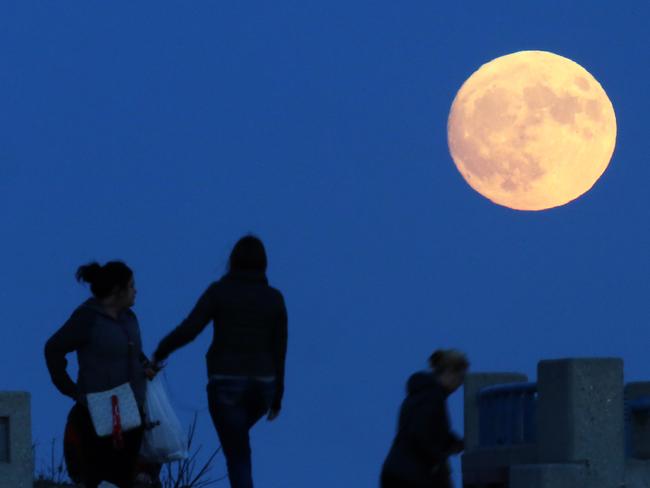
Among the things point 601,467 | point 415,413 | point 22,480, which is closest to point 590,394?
point 601,467

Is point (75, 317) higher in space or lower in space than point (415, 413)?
higher

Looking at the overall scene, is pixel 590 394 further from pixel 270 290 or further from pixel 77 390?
pixel 77 390

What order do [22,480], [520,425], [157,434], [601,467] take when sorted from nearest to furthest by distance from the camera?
[157,434] → [601,467] → [520,425] → [22,480]

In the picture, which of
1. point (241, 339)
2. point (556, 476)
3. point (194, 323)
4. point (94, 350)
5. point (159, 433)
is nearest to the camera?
point (94, 350)

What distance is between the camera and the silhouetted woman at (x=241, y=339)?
11711 mm

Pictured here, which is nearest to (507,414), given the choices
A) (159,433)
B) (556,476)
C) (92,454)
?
(556,476)

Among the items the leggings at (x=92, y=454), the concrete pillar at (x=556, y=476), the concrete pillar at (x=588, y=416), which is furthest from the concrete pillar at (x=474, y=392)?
the leggings at (x=92, y=454)

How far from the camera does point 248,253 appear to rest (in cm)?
1176

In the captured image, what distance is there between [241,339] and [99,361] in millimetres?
938

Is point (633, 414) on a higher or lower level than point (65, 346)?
lower

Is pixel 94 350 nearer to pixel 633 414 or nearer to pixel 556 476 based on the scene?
pixel 556 476

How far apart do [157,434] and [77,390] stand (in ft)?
3.32

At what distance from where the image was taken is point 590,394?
13.6 metres

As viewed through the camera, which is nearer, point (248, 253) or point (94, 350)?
point (94, 350)
